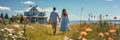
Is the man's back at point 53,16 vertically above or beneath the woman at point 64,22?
above

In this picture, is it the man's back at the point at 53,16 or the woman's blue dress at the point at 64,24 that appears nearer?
the man's back at the point at 53,16

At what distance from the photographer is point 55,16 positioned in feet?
49.8

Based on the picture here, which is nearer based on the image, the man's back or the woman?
the man's back

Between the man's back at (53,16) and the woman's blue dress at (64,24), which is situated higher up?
the man's back at (53,16)

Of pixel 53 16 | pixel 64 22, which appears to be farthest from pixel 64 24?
pixel 53 16

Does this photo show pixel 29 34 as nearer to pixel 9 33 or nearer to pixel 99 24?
pixel 9 33

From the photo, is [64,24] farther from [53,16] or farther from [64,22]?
[53,16]

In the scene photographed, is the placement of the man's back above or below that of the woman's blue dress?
above

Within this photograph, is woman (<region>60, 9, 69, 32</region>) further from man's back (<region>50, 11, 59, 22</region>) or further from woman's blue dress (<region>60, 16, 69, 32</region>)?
man's back (<region>50, 11, 59, 22</region>)

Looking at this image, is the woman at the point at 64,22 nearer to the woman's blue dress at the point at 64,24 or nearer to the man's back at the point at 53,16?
the woman's blue dress at the point at 64,24

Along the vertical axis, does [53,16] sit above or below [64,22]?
above

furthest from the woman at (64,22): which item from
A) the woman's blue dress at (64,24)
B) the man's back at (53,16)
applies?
the man's back at (53,16)

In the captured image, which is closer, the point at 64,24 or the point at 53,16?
the point at 53,16

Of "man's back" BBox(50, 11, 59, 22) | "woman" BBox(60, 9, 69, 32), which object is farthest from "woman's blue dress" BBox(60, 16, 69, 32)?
"man's back" BBox(50, 11, 59, 22)
